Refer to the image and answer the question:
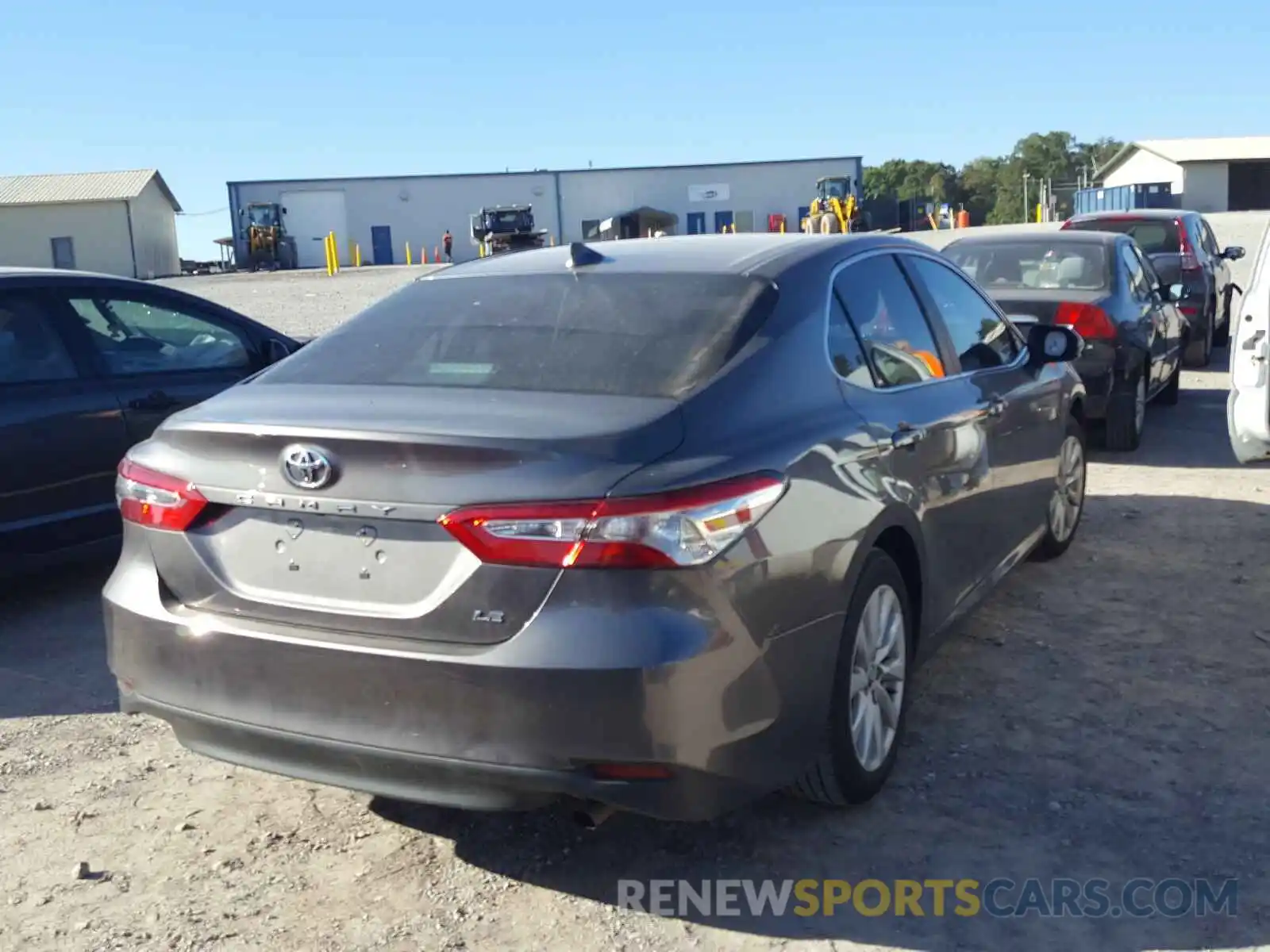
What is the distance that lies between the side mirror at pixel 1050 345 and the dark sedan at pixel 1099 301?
2.96 metres

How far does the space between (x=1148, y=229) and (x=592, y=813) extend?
1202 cm

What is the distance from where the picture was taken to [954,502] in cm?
438

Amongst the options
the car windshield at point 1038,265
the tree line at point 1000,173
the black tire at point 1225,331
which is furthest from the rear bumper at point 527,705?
the tree line at point 1000,173

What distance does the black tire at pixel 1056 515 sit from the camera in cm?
600

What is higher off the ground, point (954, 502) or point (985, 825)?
point (954, 502)

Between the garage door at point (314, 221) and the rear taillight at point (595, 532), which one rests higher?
the garage door at point (314, 221)

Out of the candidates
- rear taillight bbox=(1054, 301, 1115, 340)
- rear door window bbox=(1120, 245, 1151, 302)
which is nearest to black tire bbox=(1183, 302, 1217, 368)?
rear door window bbox=(1120, 245, 1151, 302)

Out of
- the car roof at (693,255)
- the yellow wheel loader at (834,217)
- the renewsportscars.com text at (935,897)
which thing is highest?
the yellow wheel loader at (834,217)

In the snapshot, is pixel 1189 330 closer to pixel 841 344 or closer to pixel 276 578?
pixel 841 344

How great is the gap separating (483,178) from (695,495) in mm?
70016

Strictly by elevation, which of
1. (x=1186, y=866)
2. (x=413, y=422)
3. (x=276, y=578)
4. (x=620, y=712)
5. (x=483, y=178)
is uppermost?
(x=483, y=178)

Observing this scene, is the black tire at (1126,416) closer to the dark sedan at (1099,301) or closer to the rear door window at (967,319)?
the dark sedan at (1099,301)

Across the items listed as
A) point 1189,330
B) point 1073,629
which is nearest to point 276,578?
point 1073,629

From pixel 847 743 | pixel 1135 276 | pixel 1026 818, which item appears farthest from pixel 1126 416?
pixel 847 743
